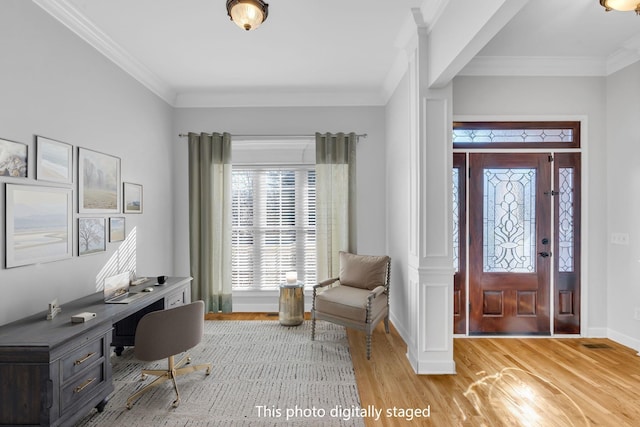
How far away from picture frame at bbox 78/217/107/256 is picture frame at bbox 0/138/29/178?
63 centimetres

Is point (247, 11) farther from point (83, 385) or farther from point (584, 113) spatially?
point (584, 113)

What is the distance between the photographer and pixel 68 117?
8.34 feet

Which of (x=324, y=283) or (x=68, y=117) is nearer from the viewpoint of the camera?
(x=68, y=117)

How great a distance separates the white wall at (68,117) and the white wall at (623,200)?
5220 mm

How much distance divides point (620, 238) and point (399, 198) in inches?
92.2

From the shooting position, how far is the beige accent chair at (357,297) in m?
3.15

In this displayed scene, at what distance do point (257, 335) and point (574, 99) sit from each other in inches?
175

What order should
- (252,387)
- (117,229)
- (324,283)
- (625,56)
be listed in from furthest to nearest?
(324,283) < (625,56) < (117,229) < (252,387)

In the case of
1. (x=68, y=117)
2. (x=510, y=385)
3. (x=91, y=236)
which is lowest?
(x=510, y=385)

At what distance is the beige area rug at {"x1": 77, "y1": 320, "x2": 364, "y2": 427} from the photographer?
216cm

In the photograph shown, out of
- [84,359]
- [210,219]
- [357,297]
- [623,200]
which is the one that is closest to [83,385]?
[84,359]

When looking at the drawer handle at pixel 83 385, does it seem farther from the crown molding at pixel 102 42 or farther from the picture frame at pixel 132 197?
the crown molding at pixel 102 42

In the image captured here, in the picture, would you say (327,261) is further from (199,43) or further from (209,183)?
(199,43)

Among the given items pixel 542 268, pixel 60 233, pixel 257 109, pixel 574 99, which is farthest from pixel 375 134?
pixel 60 233
